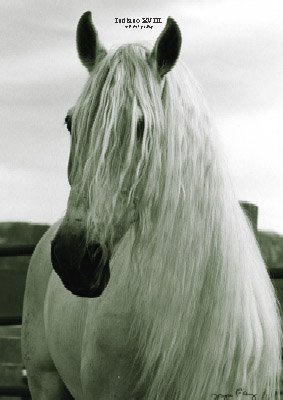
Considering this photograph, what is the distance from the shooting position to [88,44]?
7.43 feet

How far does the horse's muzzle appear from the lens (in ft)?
6.39

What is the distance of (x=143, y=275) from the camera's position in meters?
2.22

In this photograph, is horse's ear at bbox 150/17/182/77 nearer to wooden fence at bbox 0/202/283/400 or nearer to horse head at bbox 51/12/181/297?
horse head at bbox 51/12/181/297

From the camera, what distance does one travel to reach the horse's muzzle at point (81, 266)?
6.39 ft

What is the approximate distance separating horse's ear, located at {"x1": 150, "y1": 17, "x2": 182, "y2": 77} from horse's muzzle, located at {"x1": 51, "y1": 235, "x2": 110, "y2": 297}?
0.52 meters

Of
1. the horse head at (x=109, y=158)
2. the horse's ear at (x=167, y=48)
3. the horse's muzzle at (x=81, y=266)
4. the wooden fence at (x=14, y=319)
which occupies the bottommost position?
the wooden fence at (x=14, y=319)

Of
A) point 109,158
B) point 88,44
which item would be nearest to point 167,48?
point 88,44

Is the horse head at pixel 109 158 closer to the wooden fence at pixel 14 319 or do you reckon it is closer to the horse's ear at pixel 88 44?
the horse's ear at pixel 88 44

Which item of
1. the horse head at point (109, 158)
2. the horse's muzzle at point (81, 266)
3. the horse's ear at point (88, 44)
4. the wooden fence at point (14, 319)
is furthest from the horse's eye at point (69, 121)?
the wooden fence at point (14, 319)

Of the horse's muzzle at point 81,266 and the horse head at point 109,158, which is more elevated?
the horse head at point 109,158

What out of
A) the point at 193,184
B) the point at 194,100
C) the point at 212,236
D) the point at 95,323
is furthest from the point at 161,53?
the point at 95,323

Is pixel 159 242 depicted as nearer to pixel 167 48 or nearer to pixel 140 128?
pixel 140 128

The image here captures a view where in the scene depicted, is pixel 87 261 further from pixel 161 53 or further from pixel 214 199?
pixel 161 53

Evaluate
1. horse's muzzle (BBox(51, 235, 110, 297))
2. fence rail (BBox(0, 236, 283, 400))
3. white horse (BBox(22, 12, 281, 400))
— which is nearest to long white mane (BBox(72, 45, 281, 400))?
white horse (BBox(22, 12, 281, 400))
